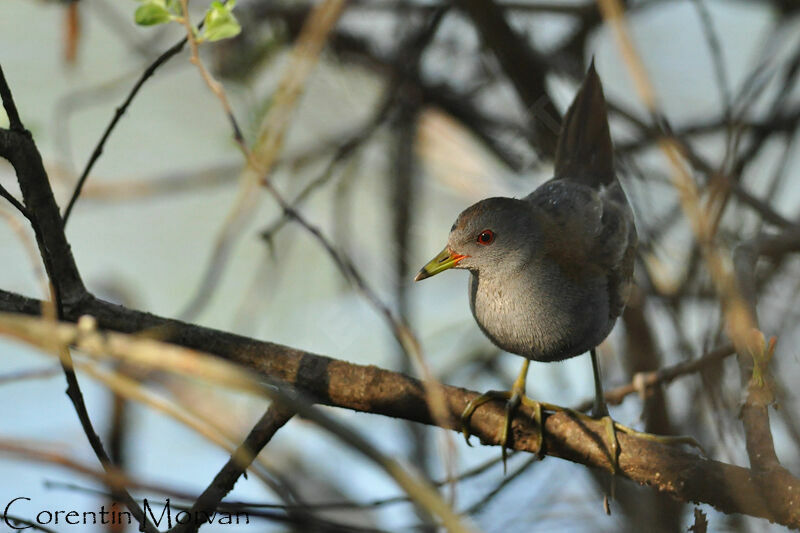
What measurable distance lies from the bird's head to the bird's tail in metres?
0.55

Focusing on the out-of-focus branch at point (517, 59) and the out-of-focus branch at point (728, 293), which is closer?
the out-of-focus branch at point (728, 293)

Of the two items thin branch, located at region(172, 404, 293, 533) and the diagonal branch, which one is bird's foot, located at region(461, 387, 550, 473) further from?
the diagonal branch

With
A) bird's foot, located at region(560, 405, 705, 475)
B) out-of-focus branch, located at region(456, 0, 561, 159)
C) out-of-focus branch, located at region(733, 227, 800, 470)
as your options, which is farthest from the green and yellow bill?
out-of-focus branch, located at region(456, 0, 561, 159)

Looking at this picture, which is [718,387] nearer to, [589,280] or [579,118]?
[589,280]

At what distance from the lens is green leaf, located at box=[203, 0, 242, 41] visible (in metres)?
2.12

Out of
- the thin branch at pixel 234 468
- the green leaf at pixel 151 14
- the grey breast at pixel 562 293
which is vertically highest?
the green leaf at pixel 151 14

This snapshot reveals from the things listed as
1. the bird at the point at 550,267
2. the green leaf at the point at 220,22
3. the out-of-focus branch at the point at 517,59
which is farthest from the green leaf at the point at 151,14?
the out-of-focus branch at the point at 517,59

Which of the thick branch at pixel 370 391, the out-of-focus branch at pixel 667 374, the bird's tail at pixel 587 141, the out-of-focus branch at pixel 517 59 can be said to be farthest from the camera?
the out-of-focus branch at pixel 517 59

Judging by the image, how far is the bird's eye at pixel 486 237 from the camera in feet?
8.66

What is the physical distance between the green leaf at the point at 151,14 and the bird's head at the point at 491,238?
3.55 ft

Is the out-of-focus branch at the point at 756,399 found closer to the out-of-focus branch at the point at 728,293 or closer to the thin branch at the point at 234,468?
the out-of-focus branch at the point at 728,293

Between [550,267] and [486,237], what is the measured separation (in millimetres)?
232

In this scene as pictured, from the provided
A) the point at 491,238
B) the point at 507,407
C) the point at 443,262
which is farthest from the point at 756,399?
the point at 443,262

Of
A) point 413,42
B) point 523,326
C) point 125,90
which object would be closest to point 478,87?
point 413,42
